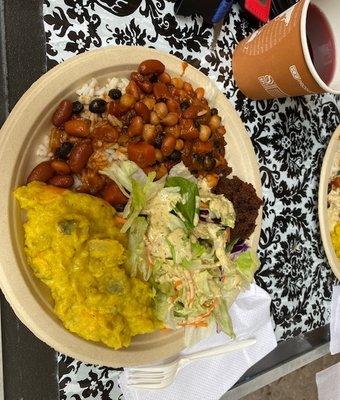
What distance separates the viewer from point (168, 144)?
112cm

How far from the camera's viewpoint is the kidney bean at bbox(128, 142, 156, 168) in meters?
1.09

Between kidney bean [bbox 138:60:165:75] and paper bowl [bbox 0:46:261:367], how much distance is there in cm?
3

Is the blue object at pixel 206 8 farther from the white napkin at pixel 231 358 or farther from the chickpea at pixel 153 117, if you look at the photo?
the white napkin at pixel 231 358

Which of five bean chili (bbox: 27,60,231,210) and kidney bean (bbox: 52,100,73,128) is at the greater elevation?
kidney bean (bbox: 52,100,73,128)

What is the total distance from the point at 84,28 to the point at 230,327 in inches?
32.5

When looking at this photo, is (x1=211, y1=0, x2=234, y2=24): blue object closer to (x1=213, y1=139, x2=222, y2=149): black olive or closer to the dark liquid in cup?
the dark liquid in cup

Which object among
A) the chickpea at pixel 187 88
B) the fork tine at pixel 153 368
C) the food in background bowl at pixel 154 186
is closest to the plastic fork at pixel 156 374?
the fork tine at pixel 153 368

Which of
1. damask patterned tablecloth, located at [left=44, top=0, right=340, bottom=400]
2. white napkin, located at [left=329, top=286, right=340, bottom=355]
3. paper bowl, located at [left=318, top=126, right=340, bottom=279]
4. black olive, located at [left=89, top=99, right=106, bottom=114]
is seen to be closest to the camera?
black olive, located at [left=89, top=99, right=106, bottom=114]

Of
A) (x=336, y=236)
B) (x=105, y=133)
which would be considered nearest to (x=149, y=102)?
(x=105, y=133)

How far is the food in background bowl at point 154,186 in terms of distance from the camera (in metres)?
1.04

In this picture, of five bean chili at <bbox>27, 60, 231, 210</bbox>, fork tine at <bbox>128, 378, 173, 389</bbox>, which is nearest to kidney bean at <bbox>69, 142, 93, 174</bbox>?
five bean chili at <bbox>27, 60, 231, 210</bbox>

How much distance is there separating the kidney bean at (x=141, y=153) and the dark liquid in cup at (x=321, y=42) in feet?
1.52

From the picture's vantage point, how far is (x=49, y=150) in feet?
3.45

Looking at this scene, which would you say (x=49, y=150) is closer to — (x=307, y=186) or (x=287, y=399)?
(x=307, y=186)
